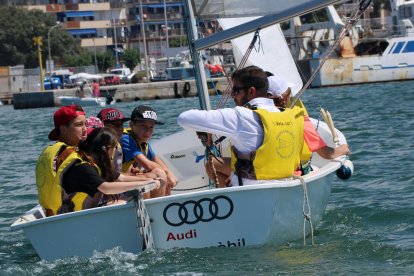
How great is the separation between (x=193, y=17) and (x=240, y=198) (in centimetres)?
249

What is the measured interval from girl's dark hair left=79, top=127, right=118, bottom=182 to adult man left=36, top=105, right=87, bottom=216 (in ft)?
Answer: 0.67

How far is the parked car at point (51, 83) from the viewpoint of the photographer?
59.7m

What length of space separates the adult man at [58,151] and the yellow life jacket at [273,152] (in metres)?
1.13

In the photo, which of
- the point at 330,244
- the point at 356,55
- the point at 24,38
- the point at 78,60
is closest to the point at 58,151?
the point at 330,244

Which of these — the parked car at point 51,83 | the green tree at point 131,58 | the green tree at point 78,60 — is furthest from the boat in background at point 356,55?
the green tree at point 78,60

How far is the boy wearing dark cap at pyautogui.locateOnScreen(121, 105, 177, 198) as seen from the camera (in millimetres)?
7941

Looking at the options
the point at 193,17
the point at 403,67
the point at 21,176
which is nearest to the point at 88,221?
the point at 193,17

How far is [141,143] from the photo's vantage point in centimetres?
827

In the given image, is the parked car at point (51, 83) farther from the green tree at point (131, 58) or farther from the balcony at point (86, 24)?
→ the balcony at point (86, 24)

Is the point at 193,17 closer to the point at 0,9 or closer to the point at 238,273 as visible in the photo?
the point at 238,273

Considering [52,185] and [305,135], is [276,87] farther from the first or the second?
[52,185]

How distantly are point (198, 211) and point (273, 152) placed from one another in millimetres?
664

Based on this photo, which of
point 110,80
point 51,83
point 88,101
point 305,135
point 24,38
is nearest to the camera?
point 305,135

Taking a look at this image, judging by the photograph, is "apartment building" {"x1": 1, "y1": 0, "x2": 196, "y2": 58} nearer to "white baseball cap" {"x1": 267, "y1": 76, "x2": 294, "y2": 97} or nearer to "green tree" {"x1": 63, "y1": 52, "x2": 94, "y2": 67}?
"green tree" {"x1": 63, "y1": 52, "x2": 94, "y2": 67}
